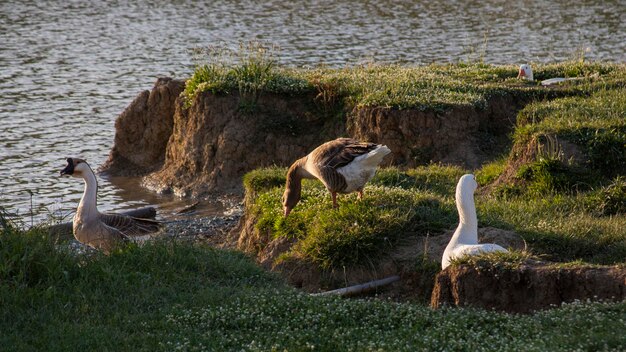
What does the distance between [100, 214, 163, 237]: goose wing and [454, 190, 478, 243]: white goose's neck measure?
4.05 meters

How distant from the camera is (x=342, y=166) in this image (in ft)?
37.9

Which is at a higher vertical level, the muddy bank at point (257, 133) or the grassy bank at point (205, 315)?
the grassy bank at point (205, 315)

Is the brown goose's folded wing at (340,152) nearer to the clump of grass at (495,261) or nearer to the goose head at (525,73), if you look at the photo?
the clump of grass at (495,261)

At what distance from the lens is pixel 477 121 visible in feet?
53.7

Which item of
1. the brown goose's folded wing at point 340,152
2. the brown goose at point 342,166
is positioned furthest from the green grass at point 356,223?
the brown goose's folded wing at point 340,152

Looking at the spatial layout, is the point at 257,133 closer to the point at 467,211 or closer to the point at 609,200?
the point at 609,200

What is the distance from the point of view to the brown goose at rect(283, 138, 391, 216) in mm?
11523

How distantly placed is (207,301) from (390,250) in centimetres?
295

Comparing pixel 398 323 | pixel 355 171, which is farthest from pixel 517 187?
pixel 398 323

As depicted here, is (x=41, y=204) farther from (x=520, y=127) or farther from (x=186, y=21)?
(x=186, y=21)

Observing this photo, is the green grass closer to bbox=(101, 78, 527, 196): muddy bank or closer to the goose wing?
the goose wing

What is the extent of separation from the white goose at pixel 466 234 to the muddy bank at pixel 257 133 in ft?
18.5

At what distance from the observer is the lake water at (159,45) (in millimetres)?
19984

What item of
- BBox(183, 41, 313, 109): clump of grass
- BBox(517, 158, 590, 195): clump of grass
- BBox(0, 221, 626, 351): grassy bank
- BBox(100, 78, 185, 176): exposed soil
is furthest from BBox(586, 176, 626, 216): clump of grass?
BBox(100, 78, 185, 176): exposed soil
